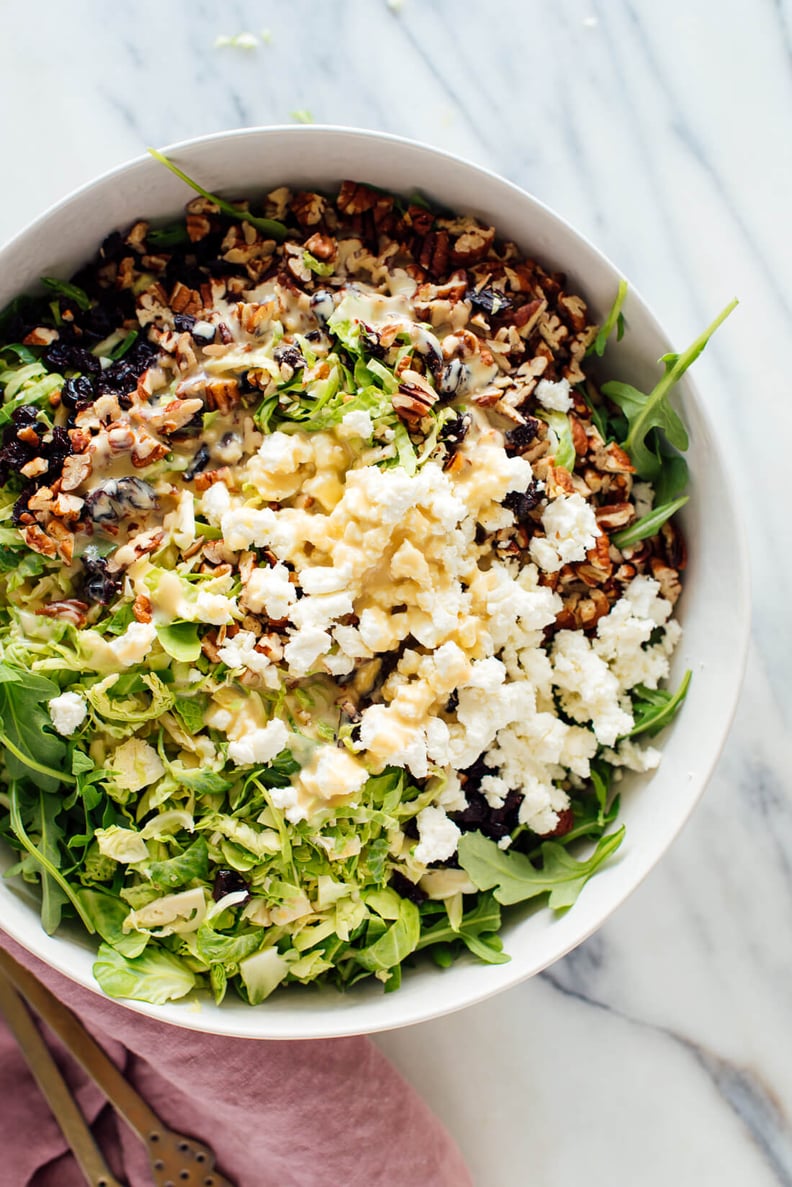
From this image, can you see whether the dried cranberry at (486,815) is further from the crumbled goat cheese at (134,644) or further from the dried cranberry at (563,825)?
the crumbled goat cheese at (134,644)

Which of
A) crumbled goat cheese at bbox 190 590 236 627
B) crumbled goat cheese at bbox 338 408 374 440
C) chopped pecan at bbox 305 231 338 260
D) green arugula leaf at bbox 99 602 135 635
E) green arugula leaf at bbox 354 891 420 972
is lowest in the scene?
green arugula leaf at bbox 354 891 420 972

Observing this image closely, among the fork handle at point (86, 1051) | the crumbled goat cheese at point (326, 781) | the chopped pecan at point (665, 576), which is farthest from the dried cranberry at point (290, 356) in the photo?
the fork handle at point (86, 1051)

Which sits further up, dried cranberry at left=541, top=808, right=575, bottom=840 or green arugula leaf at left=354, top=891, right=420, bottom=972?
green arugula leaf at left=354, top=891, right=420, bottom=972

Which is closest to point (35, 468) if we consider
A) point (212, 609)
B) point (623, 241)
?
point (212, 609)

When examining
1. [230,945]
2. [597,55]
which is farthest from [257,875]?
[597,55]

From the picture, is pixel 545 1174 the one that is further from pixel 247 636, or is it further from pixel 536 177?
pixel 536 177

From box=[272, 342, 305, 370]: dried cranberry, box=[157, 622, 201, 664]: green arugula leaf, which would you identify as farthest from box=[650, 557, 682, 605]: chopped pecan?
box=[157, 622, 201, 664]: green arugula leaf

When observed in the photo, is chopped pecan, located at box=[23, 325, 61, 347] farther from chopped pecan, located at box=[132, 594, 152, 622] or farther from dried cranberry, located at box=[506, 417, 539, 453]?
dried cranberry, located at box=[506, 417, 539, 453]
